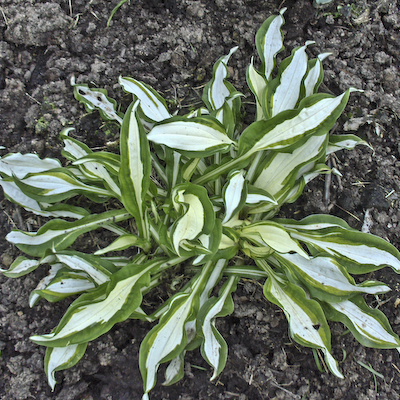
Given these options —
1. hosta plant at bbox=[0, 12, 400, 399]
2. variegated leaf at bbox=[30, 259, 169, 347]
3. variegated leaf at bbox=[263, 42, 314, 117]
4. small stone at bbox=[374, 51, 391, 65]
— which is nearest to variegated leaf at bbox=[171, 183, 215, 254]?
hosta plant at bbox=[0, 12, 400, 399]

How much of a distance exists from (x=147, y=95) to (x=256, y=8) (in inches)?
28.8

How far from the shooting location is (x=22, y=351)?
1.52 m

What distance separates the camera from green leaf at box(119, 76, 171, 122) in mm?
1505

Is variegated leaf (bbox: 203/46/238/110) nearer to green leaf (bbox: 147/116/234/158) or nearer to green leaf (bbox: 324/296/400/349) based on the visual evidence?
green leaf (bbox: 147/116/234/158)

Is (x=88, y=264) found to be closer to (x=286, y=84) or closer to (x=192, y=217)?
(x=192, y=217)

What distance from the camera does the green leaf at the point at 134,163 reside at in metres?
1.20

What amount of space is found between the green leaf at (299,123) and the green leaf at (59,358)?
3.40 feet

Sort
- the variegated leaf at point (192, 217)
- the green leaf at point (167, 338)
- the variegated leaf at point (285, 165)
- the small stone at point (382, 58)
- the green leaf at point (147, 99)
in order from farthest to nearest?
1. the small stone at point (382, 58)
2. the green leaf at point (147, 99)
3. the variegated leaf at point (285, 165)
4. the green leaf at point (167, 338)
5. the variegated leaf at point (192, 217)

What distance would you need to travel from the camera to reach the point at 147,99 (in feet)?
4.99

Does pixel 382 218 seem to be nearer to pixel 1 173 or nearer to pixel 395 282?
pixel 395 282

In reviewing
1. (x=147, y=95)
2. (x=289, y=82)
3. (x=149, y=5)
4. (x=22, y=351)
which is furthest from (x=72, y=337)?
(x=149, y=5)

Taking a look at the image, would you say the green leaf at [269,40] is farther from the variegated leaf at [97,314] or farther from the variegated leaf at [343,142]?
the variegated leaf at [97,314]

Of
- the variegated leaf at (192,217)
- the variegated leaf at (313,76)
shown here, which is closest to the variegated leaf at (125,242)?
the variegated leaf at (192,217)

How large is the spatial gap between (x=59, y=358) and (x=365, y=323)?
1172 millimetres
